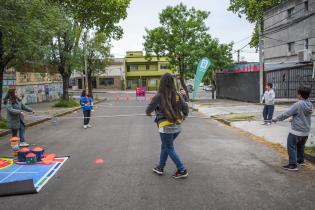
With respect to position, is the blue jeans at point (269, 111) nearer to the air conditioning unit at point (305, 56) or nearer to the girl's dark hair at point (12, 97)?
the girl's dark hair at point (12, 97)

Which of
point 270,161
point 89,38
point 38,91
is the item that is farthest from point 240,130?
point 89,38

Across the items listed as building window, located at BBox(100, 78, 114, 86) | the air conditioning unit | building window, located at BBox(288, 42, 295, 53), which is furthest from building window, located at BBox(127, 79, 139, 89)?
the air conditioning unit

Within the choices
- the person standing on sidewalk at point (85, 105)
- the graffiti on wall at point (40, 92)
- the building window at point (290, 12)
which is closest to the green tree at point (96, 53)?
the graffiti on wall at point (40, 92)

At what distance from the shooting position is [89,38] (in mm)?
39281

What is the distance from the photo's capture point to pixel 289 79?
2544 centimetres

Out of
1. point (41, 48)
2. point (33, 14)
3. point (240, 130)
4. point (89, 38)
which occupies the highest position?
point (89, 38)

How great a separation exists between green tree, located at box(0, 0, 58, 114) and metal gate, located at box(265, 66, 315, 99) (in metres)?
17.5

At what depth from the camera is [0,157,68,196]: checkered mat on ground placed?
5543 millimetres

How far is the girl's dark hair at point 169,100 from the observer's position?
19.6 ft

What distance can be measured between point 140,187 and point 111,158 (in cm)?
237

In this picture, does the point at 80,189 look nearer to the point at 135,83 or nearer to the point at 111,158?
the point at 111,158

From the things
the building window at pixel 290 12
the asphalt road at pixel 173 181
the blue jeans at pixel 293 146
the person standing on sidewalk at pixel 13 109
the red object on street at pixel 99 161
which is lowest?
the asphalt road at pixel 173 181

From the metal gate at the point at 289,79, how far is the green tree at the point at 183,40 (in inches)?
277

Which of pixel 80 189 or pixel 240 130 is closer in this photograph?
pixel 80 189
